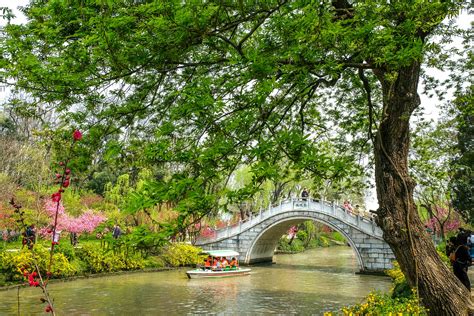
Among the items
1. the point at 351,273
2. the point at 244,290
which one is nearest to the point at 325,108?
the point at 244,290

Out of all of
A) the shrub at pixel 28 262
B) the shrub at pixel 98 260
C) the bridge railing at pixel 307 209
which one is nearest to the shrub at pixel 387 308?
the shrub at pixel 28 262

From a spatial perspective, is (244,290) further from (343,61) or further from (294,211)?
(343,61)

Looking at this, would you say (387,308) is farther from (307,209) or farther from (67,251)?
(307,209)

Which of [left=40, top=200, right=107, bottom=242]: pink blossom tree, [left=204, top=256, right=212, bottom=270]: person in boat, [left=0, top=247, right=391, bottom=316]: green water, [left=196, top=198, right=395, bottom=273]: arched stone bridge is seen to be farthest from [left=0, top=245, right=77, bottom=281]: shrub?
[left=196, top=198, right=395, bottom=273]: arched stone bridge

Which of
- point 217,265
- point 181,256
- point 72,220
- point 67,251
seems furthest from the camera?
point 181,256

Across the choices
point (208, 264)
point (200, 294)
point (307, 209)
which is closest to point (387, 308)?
point (200, 294)

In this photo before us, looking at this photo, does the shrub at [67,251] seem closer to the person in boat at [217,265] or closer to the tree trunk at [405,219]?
the person in boat at [217,265]

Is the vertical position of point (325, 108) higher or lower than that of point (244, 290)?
higher

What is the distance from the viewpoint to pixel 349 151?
9.59m

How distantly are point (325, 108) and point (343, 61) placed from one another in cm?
419

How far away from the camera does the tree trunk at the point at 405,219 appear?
19.1 ft

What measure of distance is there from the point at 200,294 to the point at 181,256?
353 inches

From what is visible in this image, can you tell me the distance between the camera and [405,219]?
5.69m

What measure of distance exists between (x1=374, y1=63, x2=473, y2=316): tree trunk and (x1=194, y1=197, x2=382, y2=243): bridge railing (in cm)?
1898
